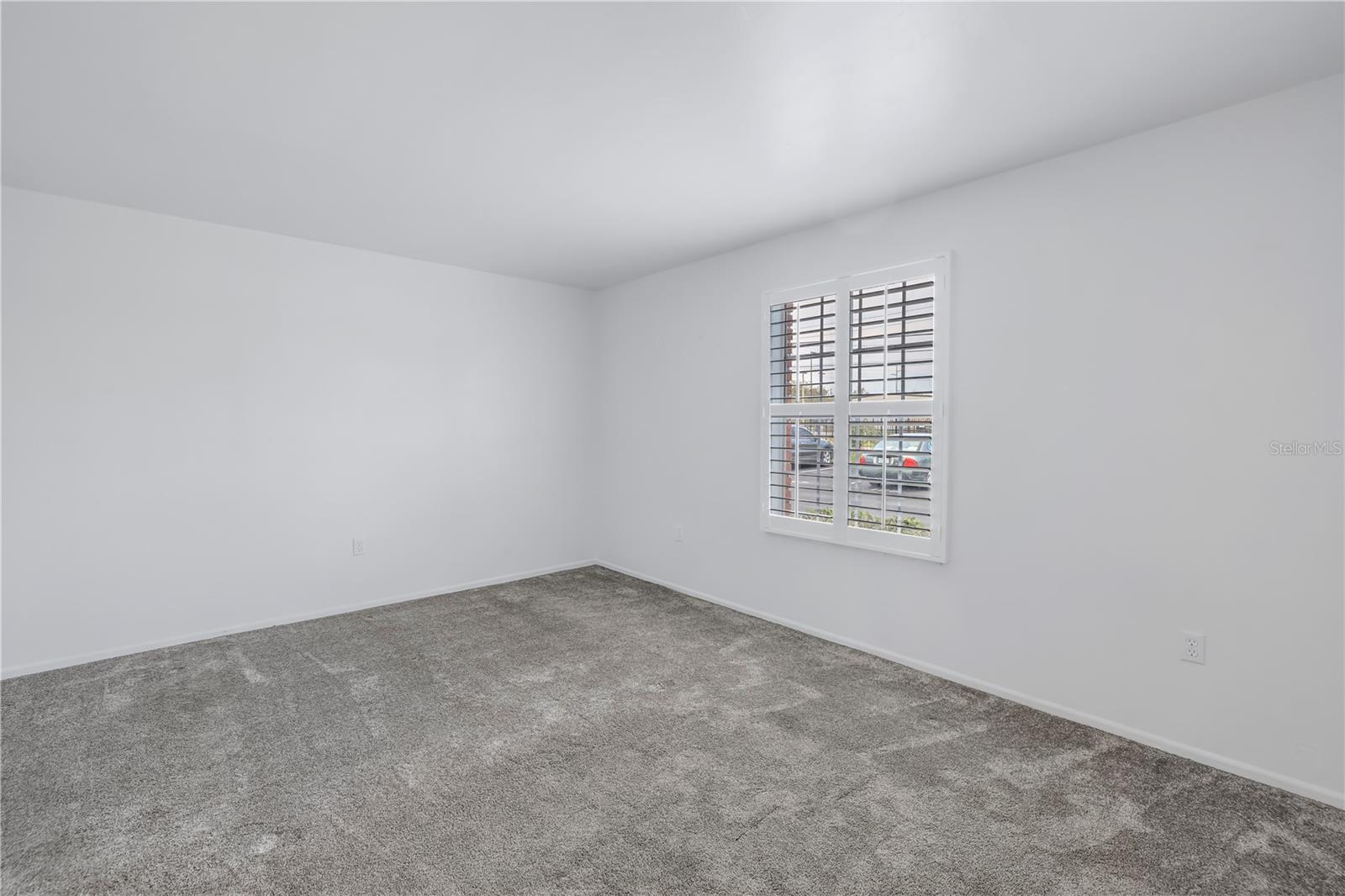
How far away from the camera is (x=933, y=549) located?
10.6 ft

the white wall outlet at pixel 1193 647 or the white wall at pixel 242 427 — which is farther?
the white wall at pixel 242 427

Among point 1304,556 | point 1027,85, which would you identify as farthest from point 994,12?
point 1304,556

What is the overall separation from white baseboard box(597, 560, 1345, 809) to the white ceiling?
2.40 m

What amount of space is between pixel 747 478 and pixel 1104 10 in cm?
296

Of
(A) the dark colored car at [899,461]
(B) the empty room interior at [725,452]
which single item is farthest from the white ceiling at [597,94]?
(A) the dark colored car at [899,461]

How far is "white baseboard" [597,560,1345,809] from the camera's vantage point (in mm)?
2217

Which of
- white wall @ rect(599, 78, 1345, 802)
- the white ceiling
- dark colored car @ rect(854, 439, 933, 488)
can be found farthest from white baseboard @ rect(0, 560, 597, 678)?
dark colored car @ rect(854, 439, 933, 488)

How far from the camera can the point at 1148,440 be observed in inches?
101

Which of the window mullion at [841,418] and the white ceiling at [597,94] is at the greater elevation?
the white ceiling at [597,94]

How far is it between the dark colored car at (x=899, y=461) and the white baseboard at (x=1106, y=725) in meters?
0.93

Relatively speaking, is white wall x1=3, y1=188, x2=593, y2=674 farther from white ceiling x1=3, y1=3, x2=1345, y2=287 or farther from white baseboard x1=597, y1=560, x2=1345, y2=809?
white baseboard x1=597, y1=560, x2=1345, y2=809

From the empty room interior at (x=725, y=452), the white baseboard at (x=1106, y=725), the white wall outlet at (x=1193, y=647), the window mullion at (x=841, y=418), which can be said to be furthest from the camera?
the window mullion at (x=841, y=418)

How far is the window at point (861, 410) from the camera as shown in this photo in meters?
3.26

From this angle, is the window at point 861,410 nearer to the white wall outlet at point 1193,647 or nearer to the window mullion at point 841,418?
the window mullion at point 841,418
